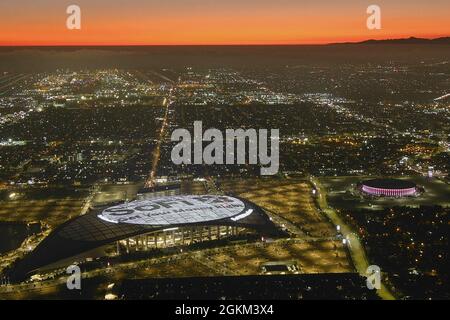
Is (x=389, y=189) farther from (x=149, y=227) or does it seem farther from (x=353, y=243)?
(x=149, y=227)

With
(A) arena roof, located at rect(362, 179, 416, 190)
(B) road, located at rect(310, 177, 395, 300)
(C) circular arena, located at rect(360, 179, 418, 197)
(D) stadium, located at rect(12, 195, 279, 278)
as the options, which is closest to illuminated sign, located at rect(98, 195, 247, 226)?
(D) stadium, located at rect(12, 195, 279, 278)

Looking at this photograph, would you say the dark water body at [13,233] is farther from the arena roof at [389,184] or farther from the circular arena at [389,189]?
the arena roof at [389,184]

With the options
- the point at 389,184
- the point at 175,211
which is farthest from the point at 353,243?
the point at 389,184

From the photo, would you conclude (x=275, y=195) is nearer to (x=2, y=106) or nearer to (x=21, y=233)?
(x=21, y=233)

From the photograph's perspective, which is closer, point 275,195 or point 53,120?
point 275,195

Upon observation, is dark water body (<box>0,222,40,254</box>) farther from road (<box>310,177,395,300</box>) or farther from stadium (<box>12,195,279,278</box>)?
road (<box>310,177,395,300</box>)
